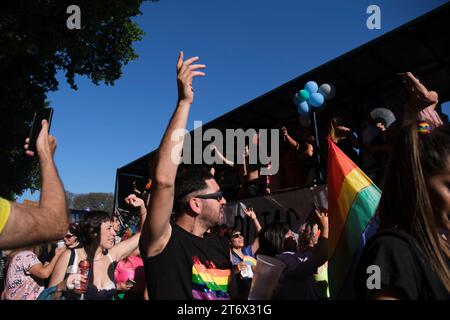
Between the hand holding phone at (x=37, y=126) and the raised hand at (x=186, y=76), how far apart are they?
75cm

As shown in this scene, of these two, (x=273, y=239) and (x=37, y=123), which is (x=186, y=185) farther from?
(x=273, y=239)

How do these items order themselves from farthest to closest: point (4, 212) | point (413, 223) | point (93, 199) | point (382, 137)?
point (93, 199)
point (382, 137)
point (4, 212)
point (413, 223)

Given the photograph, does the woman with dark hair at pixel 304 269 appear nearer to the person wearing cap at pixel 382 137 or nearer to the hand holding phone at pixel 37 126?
the person wearing cap at pixel 382 137

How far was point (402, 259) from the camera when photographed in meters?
1.04

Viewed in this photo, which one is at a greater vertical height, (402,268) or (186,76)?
(186,76)

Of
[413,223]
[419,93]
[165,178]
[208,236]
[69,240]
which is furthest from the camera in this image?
[69,240]

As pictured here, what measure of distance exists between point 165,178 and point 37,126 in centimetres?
77

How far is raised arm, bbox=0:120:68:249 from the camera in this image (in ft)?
4.84

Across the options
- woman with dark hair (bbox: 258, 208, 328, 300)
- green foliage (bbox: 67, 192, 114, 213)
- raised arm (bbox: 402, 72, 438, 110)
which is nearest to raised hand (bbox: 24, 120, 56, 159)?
woman with dark hair (bbox: 258, 208, 328, 300)

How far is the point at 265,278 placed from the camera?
72.2 inches

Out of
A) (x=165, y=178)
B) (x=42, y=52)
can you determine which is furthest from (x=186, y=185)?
(x=42, y=52)

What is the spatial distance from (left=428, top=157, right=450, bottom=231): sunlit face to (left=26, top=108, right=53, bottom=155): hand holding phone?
6.02 feet
